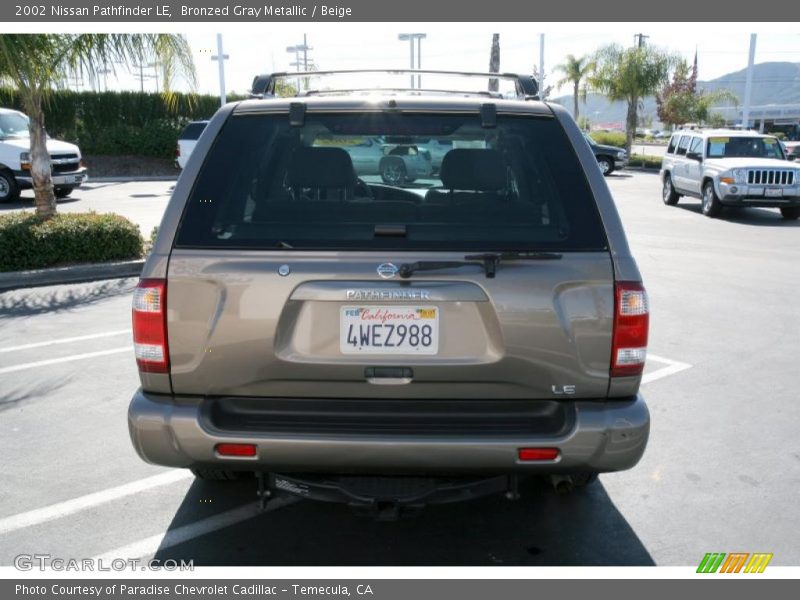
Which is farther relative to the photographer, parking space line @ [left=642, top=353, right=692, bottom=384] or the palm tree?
the palm tree

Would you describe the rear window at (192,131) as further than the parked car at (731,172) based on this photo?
Yes

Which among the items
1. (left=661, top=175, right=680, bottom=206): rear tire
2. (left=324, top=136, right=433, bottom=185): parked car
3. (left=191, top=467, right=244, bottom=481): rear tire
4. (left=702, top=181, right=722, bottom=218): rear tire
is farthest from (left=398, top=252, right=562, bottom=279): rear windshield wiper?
(left=661, top=175, right=680, bottom=206): rear tire

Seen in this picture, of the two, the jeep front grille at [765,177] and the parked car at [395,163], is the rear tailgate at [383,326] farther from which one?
the jeep front grille at [765,177]

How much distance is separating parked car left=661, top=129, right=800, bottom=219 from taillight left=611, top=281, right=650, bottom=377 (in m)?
13.8

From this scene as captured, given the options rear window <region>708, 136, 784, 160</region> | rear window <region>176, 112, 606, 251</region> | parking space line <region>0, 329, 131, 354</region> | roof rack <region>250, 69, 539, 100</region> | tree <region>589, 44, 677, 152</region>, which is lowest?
parking space line <region>0, 329, 131, 354</region>

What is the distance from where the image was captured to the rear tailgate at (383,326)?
2.86 meters

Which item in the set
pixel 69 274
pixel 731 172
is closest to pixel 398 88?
pixel 69 274

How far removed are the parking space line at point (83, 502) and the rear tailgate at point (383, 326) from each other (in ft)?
4.35

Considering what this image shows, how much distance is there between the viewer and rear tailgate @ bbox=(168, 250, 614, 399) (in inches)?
112

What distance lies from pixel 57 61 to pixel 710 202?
12.7 m

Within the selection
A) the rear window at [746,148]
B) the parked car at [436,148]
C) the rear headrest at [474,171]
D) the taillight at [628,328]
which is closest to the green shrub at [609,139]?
the rear window at [746,148]

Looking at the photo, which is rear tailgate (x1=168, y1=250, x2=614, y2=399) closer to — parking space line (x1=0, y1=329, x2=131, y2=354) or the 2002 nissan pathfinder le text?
the 2002 nissan pathfinder le text
